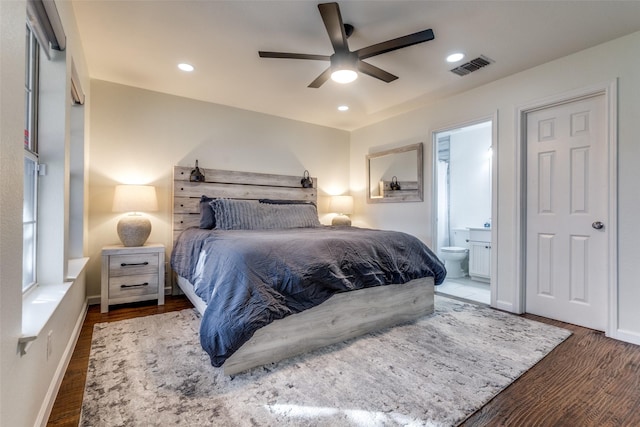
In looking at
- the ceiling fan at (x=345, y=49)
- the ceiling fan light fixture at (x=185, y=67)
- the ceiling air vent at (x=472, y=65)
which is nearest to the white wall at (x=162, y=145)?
the ceiling fan light fixture at (x=185, y=67)

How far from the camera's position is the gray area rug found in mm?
1508

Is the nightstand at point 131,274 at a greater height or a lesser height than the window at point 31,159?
lesser

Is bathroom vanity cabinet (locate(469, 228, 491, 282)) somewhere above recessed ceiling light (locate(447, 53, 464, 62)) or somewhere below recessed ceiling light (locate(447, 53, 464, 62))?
below

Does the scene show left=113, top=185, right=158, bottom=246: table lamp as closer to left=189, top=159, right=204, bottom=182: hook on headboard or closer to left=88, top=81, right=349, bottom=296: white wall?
left=88, top=81, right=349, bottom=296: white wall

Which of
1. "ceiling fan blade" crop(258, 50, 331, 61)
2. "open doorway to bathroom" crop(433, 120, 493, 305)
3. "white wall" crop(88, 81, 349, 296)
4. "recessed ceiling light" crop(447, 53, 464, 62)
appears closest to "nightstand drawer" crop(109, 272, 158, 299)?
"white wall" crop(88, 81, 349, 296)

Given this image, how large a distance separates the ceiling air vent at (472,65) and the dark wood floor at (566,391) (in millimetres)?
2543

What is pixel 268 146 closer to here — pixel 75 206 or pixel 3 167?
pixel 75 206

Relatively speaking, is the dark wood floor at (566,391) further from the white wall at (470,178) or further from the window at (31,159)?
the white wall at (470,178)

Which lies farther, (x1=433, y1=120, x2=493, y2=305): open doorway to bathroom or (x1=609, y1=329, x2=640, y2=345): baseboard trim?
(x1=433, y1=120, x2=493, y2=305): open doorway to bathroom

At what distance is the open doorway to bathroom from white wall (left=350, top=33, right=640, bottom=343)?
0.49 meters

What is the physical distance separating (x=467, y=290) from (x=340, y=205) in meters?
2.16

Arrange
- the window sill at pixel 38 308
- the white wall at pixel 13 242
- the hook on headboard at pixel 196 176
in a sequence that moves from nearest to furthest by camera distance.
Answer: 1. the white wall at pixel 13 242
2. the window sill at pixel 38 308
3. the hook on headboard at pixel 196 176

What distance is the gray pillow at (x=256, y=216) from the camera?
11.2ft

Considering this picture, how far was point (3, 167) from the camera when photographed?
0.94 meters
